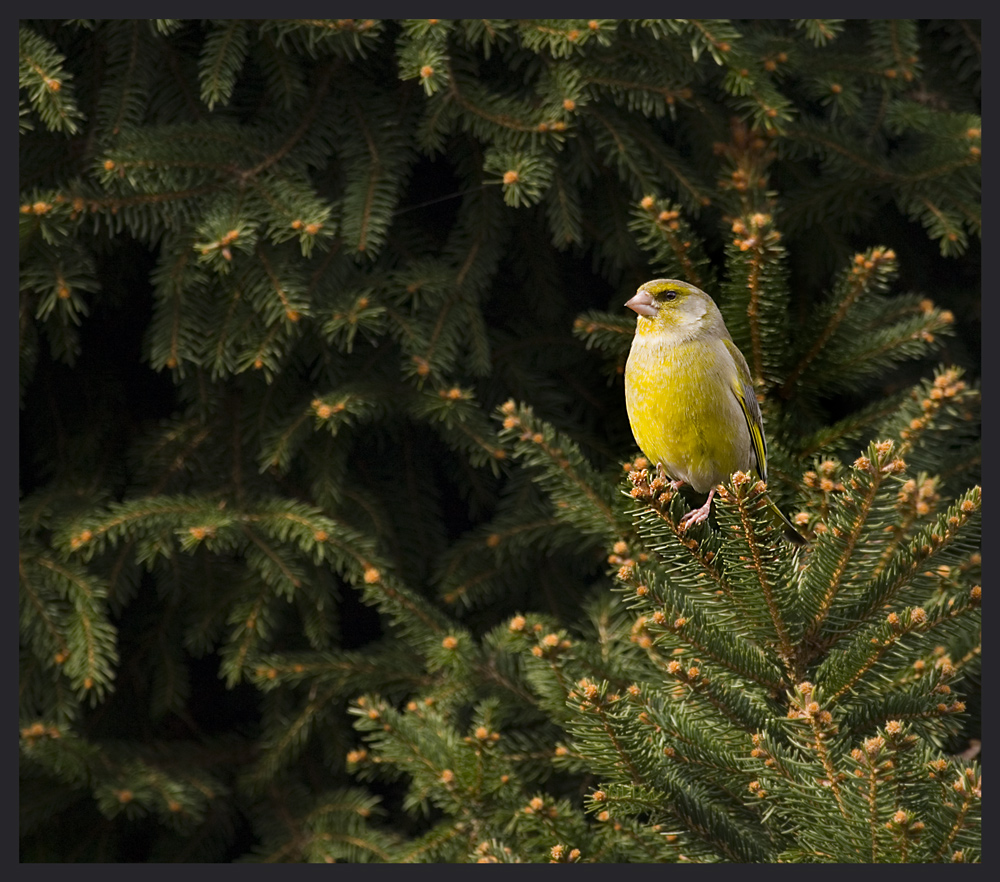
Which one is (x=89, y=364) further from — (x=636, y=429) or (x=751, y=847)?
(x=751, y=847)

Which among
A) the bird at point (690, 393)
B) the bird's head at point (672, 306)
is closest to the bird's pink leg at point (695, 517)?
the bird at point (690, 393)

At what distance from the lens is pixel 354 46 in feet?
6.30

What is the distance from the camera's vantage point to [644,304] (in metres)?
1.65

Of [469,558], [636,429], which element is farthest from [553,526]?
[636,429]

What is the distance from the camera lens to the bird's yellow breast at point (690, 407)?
161cm

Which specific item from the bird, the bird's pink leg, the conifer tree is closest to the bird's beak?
the bird

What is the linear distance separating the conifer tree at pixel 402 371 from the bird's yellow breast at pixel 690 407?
0.27 ft

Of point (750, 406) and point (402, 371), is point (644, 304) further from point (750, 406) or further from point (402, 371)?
point (402, 371)

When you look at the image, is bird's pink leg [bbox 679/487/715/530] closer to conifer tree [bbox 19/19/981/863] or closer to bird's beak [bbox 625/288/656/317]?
conifer tree [bbox 19/19/981/863]

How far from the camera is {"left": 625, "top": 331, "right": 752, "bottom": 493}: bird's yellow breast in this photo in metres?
1.61

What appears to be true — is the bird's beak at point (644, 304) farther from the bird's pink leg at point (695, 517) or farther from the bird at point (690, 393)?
the bird's pink leg at point (695, 517)

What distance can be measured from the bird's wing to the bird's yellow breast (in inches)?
0.4

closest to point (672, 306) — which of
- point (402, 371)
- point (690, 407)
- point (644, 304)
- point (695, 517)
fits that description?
point (644, 304)

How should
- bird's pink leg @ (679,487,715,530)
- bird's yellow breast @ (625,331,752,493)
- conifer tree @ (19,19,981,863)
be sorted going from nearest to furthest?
bird's pink leg @ (679,487,715,530)
bird's yellow breast @ (625,331,752,493)
conifer tree @ (19,19,981,863)
